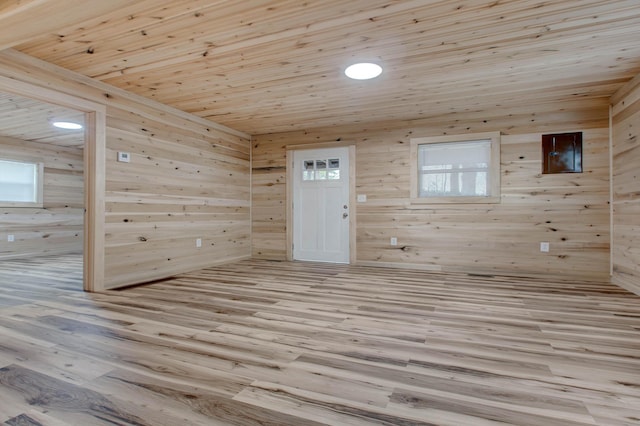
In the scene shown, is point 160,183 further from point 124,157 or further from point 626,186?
point 626,186

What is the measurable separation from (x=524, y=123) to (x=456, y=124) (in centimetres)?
82

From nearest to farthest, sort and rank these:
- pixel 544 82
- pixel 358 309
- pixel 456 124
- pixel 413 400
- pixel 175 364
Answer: pixel 413 400
pixel 175 364
pixel 358 309
pixel 544 82
pixel 456 124

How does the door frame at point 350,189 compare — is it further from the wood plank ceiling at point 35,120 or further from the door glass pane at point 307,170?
the wood plank ceiling at point 35,120

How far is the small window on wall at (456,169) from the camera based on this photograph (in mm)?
4535

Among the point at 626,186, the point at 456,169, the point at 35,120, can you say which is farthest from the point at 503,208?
the point at 35,120

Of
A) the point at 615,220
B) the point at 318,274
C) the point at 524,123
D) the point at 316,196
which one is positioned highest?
the point at 524,123

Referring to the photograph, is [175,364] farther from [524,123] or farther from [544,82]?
[524,123]

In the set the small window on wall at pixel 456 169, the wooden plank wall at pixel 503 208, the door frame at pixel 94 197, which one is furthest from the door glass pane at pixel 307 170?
the door frame at pixel 94 197

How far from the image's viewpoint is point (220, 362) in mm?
1822

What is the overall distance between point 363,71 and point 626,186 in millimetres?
3124

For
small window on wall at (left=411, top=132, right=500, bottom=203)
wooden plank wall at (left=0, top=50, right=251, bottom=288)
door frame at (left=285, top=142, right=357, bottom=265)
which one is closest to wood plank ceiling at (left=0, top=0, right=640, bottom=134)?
wooden plank wall at (left=0, top=50, right=251, bottom=288)

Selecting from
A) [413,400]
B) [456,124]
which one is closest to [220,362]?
[413,400]

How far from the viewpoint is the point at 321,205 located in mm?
5488

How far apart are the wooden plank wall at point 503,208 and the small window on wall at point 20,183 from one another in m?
5.14
